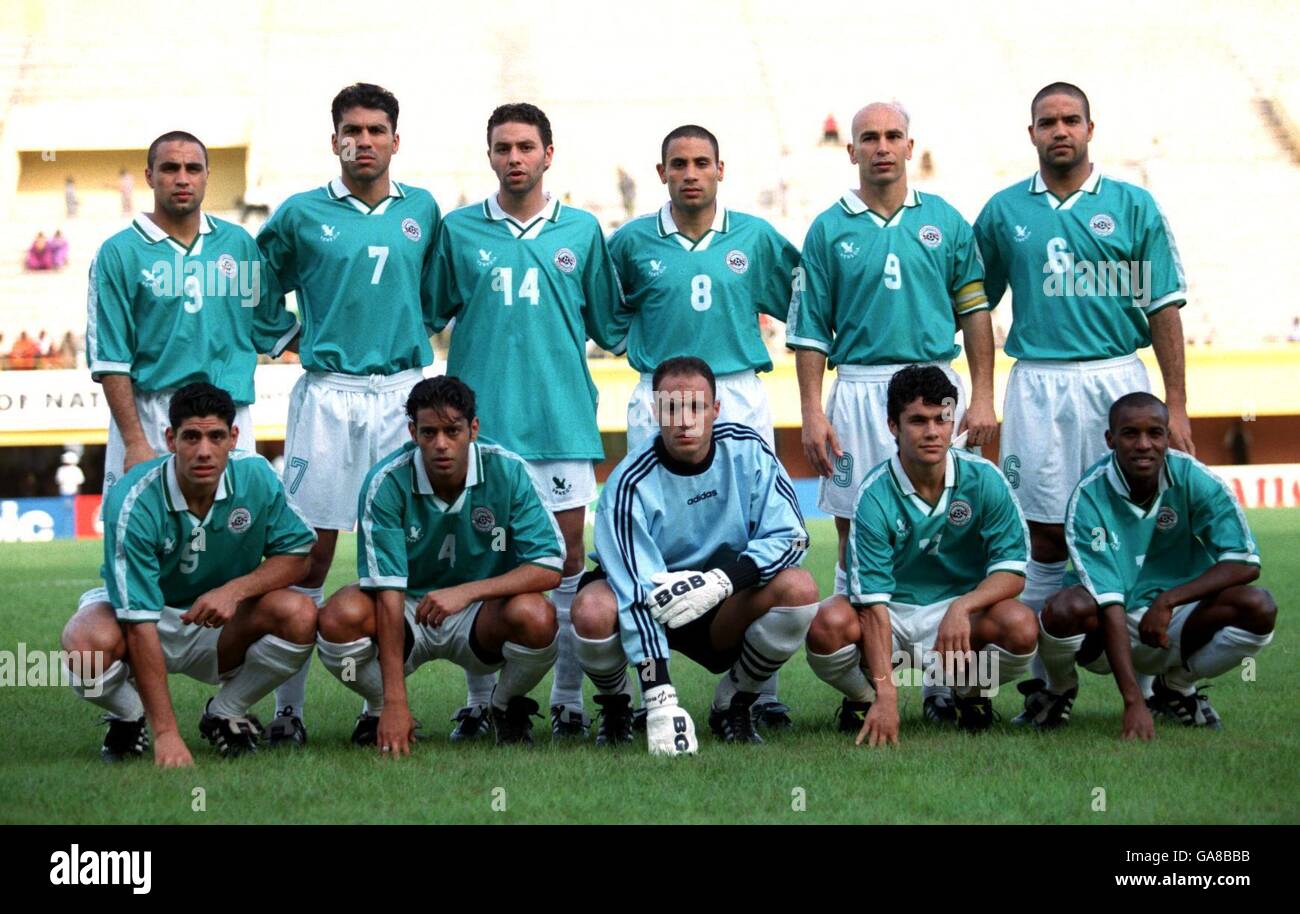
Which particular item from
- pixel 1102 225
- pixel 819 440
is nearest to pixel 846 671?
pixel 819 440

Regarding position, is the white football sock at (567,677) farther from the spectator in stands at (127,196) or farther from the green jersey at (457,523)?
the spectator in stands at (127,196)

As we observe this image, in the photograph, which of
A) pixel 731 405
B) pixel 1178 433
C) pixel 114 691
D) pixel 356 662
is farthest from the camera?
pixel 731 405

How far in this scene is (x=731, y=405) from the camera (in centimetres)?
591

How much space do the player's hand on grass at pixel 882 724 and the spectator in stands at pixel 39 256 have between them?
81.7 ft

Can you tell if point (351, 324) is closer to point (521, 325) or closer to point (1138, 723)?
point (521, 325)

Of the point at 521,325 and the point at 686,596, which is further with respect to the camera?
the point at 521,325

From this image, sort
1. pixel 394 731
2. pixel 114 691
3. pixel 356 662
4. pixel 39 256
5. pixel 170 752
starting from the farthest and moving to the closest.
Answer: pixel 39 256
pixel 356 662
pixel 114 691
pixel 394 731
pixel 170 752

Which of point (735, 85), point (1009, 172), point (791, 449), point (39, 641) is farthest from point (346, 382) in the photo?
point (735, 85)

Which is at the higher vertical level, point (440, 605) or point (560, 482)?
point (560, 482)

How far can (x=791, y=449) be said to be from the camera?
77.2ft

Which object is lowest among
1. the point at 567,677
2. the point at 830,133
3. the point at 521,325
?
the point at 567,677

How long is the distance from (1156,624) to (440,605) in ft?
7.68

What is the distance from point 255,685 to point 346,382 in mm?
1158

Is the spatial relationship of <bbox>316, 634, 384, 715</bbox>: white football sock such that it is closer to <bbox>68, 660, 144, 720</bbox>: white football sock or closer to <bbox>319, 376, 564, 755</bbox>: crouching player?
<bbox>319, 376, 564, 755</bbox>: crouching player
